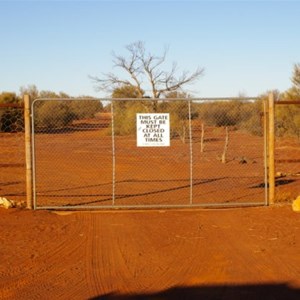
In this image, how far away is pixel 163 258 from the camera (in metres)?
8.25

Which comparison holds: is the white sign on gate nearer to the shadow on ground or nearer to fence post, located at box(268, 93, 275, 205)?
fence post, located at box(268, 93, 275, 205)

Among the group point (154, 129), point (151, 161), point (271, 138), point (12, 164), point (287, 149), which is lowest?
point (151, 161)

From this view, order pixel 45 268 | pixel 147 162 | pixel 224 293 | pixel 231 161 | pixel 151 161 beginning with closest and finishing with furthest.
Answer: pixel 224 293 → pixel 45 268 → pixel 231 161 → pixel 147 162 → pixel 151 161

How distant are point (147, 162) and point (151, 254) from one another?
16944mm

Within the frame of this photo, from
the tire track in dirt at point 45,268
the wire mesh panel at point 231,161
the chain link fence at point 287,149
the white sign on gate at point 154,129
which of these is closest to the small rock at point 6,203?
the tire track in dirt at point 45,268

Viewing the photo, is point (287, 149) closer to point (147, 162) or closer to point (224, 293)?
point (147, 162)

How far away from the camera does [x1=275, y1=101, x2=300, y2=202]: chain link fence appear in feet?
56.5

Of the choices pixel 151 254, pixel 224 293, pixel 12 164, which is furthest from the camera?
pixel 12 164

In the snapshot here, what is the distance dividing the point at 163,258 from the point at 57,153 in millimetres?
21913

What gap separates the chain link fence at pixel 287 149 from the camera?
17219 mm

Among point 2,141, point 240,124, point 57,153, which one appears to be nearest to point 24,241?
point 57,153

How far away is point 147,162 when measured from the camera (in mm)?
25391

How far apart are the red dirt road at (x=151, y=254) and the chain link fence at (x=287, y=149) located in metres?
4.71

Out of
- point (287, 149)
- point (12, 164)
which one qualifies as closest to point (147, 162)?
point (12, 164)
